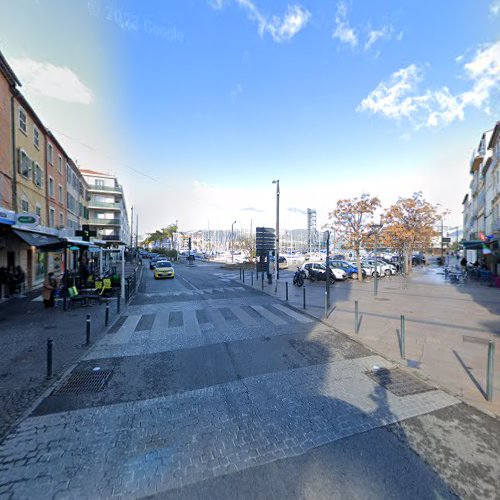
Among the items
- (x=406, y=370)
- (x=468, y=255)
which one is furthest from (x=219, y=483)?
(x=468, y=255)

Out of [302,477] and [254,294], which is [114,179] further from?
[302,477]

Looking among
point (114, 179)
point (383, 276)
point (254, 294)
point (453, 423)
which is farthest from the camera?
point (114, 179)

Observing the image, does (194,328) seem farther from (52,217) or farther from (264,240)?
(52,217)

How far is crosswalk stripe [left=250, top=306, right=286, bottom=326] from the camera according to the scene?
9148 mm

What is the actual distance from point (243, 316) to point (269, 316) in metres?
0.98

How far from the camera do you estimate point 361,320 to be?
369 inches

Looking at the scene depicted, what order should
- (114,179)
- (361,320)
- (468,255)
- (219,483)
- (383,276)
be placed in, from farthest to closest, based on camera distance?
(114,179) < (468,255) < (383,276) < (361,320) < (219,483)

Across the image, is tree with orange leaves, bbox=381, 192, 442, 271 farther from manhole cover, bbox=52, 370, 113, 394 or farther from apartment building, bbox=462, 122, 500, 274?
manhole cover, bbox=52, 370, 113, 394

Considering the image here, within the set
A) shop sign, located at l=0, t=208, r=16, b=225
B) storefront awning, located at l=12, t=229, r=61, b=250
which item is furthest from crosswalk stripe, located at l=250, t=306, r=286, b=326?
shop sign, located at l=0, t=208, r=16, b=225

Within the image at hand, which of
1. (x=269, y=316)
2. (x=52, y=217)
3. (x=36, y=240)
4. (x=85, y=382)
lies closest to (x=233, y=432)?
(x=85, y=382)

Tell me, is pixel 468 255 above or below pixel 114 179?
below

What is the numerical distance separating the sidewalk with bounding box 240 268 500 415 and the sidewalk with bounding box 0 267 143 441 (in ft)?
23.4

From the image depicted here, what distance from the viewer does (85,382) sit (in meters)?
5.02

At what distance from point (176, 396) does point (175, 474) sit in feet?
5.38
